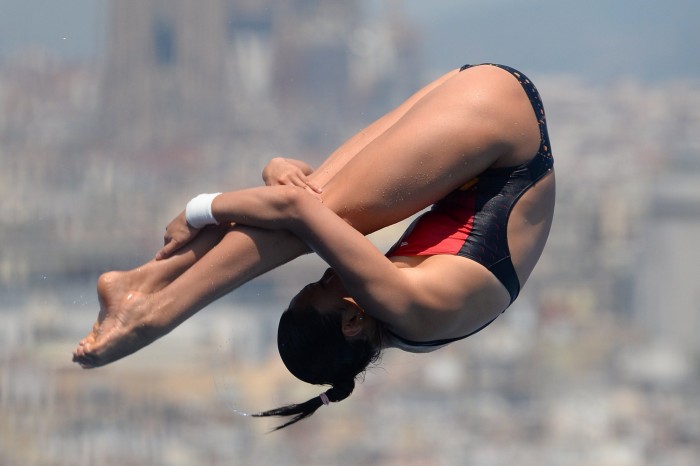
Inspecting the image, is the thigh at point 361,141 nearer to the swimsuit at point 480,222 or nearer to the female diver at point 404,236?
the female diver at point 404,236

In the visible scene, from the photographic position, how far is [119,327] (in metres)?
3.45

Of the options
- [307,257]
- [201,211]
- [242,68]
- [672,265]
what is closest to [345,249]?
[201,211]

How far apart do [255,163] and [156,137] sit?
6142mm

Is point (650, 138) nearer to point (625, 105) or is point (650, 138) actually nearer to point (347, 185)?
point (625, 105)

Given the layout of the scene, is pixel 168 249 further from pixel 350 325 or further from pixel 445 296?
pixel 445 296

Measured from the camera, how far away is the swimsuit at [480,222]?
3.21m

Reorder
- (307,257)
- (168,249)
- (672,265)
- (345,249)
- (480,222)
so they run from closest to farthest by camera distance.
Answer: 1. (345,249)
2. (480,222)
3. (168,249)
4. (307,257)
5. (672,265)

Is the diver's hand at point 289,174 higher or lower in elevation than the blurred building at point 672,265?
higher

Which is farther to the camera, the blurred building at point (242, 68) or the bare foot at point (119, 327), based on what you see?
the blurred building at point (242, 68)

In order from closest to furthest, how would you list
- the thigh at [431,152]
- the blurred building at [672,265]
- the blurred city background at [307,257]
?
the thigh at [431,152], the blurred city background at [307,257], the blurred building at [672,265]

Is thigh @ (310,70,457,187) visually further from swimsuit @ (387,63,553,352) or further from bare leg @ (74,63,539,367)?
swimsuit @ (387,63,553,352)

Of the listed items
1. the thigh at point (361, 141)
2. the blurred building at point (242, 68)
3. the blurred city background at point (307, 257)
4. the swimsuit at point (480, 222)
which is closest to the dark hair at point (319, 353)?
the swimsuit at point (480, 222)

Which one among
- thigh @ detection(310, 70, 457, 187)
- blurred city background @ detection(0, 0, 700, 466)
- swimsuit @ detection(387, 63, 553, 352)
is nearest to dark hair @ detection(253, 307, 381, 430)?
swimsuit @ detection(387, 63, 553, 352)

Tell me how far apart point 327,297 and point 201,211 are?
40 centimetres
